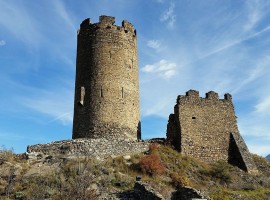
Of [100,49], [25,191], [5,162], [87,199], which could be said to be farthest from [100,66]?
[87,199]

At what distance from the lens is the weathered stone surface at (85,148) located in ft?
82.7

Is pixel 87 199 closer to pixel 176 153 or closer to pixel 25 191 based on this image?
pixel 25 191

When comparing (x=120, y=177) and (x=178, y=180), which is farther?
(x=178, y=180)

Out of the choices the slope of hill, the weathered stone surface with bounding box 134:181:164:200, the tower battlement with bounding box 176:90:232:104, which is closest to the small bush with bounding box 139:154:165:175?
the slope of hill

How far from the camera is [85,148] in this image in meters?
25.5

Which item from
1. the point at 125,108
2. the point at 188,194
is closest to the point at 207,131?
the point at 125,108

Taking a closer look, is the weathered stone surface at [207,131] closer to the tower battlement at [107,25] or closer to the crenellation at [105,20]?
the tower battlement at [107,25]

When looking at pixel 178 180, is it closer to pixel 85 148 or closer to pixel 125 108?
pixel 85 148

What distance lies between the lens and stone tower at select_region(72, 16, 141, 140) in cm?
2942

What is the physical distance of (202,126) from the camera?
2941 cm

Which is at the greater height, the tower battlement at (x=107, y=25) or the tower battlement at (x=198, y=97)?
the tower battlement at (x=107, y=25)

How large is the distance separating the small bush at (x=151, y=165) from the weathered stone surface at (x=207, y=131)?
12.6ft

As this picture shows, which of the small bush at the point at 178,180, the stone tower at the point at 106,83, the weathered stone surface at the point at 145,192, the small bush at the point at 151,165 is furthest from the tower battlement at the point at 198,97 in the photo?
the weathered stone surface at the point at 145,192

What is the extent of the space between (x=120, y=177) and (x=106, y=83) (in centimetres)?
931
